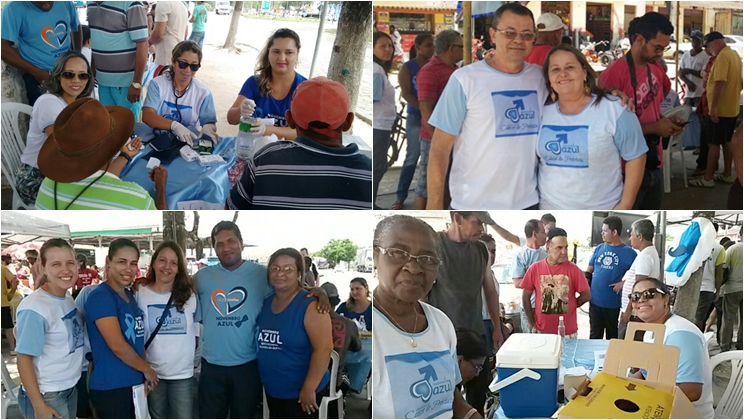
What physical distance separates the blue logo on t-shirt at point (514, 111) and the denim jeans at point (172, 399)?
186cm

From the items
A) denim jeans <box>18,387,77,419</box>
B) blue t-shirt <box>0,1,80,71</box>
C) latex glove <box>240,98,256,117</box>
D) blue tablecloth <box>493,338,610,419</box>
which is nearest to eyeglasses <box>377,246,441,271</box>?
blue tablecloth <box>493,338,610,419</box>

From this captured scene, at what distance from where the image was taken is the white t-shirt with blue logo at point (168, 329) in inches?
137

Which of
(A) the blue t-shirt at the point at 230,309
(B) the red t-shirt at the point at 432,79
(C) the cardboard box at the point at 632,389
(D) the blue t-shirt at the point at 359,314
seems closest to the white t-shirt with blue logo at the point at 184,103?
(A) the blue t-shirt at the point at 230,309

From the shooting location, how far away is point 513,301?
3.47 m

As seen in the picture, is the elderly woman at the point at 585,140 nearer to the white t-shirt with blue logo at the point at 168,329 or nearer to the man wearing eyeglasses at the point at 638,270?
the man wearing eyeglasses at the point at 638,270

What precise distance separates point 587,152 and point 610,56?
443mm

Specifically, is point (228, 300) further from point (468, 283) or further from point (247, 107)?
point (468, 283)

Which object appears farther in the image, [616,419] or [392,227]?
[392,227]

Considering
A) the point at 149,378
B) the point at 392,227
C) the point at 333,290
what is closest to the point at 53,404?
the point at 149,378

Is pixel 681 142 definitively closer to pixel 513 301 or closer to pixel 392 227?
pixel 513 301

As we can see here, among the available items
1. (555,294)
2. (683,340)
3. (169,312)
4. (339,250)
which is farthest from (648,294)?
(169,312)

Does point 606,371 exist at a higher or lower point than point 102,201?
lower

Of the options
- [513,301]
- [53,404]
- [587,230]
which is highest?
[587,230]

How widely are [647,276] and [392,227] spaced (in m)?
1.19
